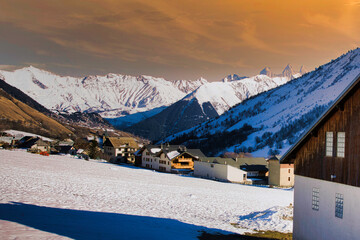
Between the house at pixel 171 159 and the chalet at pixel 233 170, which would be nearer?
the chalet at pixel 233 170

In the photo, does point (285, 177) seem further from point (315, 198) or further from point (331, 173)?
point (331, 173)

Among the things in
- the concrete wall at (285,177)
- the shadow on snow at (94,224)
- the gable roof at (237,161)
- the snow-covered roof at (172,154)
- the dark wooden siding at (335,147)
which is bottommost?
the concrete wall at (285,177)

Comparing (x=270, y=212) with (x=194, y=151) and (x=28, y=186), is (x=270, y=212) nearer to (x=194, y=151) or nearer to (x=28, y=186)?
(x=28, y=186)

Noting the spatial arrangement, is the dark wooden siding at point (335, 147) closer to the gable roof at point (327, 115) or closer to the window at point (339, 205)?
the gable roof at point (327, 115)

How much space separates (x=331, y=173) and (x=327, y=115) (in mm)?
3351

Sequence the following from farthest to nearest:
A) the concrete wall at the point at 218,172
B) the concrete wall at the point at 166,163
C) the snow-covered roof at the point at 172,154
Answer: the snow-covered roof at the point at 172,154, the concrete wall at the point at 166,163, the concrete wall at the point at 218,172

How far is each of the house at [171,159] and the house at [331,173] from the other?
8555cm

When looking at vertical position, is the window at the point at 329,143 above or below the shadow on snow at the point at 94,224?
above

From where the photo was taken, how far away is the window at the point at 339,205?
17.4 meters

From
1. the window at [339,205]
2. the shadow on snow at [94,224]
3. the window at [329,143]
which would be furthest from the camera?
the window at [329,143]

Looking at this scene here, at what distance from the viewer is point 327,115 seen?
18812mm

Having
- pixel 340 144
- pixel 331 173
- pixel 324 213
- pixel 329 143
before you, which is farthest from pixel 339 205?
pixel 329 143

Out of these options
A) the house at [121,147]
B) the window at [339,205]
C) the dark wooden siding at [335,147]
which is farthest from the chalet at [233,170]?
the window at [339,205]

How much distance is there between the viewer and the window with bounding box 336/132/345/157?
1772 cm
